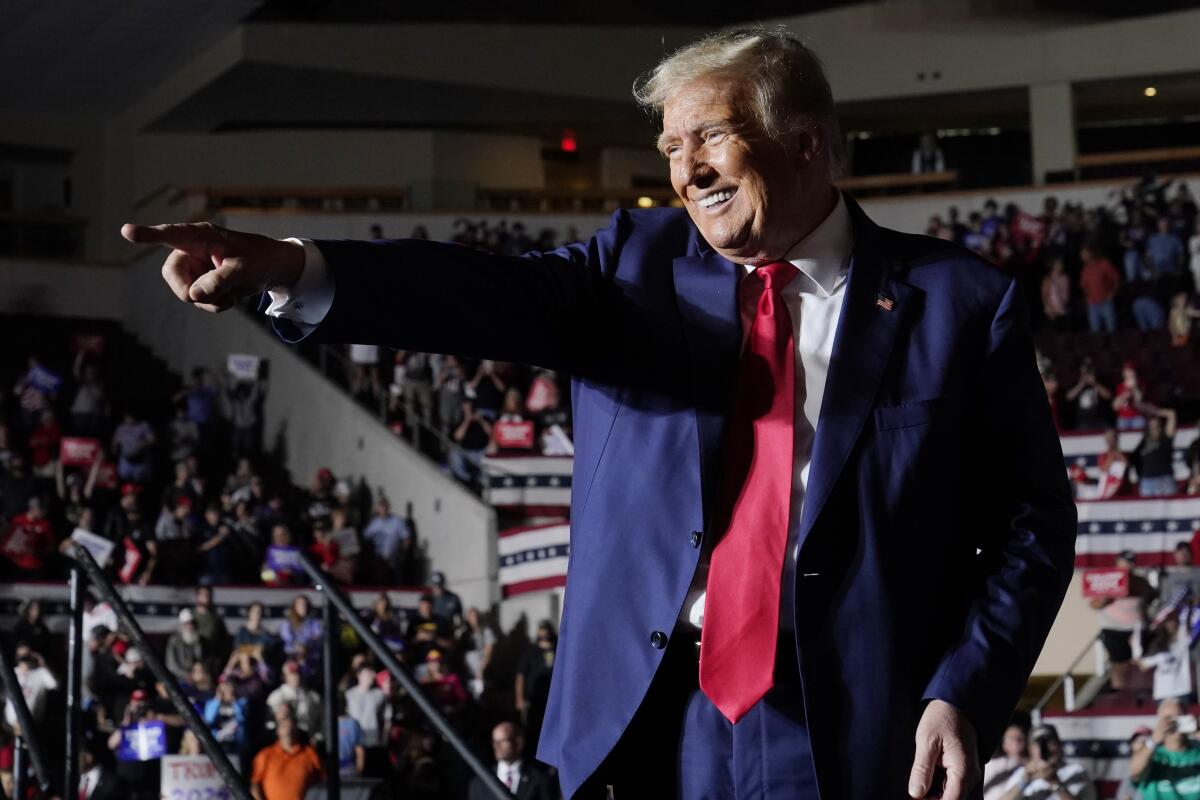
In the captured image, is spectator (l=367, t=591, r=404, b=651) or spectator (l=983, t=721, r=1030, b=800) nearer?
spectator (l=983, t=721, r=1030, b=800)

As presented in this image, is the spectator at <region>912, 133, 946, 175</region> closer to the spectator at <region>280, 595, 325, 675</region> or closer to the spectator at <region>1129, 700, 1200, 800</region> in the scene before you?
the spectator at <region>280, 595, 325, 675</region>

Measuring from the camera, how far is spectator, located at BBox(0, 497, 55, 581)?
11086 mm

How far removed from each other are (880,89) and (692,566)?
62.7 ft

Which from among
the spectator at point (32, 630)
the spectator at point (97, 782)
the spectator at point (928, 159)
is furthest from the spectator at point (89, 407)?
the spectator at point (928, 159)

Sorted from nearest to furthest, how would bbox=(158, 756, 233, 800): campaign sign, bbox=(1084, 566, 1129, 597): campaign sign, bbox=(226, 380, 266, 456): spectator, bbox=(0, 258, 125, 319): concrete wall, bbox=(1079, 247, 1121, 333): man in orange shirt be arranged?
bbox=(158, 756, 233, 800): campaign sign → bbox=(1084, 566, 1129, 597): campaign sign → bbox=(226, 380, 266, 456): spectator → bbox=(1079, 247, 1121, 333): man in orange shirt → bbox=(0, 258, 125, 319): concrete wall

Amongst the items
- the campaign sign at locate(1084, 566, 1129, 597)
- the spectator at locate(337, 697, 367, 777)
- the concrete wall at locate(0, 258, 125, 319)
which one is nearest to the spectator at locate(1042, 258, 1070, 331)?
the campaign sign at locate(1084, 566, 1129, 597)

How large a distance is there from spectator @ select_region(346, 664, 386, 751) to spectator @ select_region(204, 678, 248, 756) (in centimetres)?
62

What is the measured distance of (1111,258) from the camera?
50.4 feet

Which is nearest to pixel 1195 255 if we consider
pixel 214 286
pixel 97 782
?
pixel 97 782

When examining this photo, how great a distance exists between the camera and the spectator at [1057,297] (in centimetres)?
1487

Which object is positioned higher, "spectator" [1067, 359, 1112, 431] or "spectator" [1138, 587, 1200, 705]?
"spectator" [1067, 359, 1112, 431]

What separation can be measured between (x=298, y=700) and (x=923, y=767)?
8338mm

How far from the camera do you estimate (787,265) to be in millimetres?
1845

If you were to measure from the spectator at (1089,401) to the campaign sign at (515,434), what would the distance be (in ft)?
13.6
